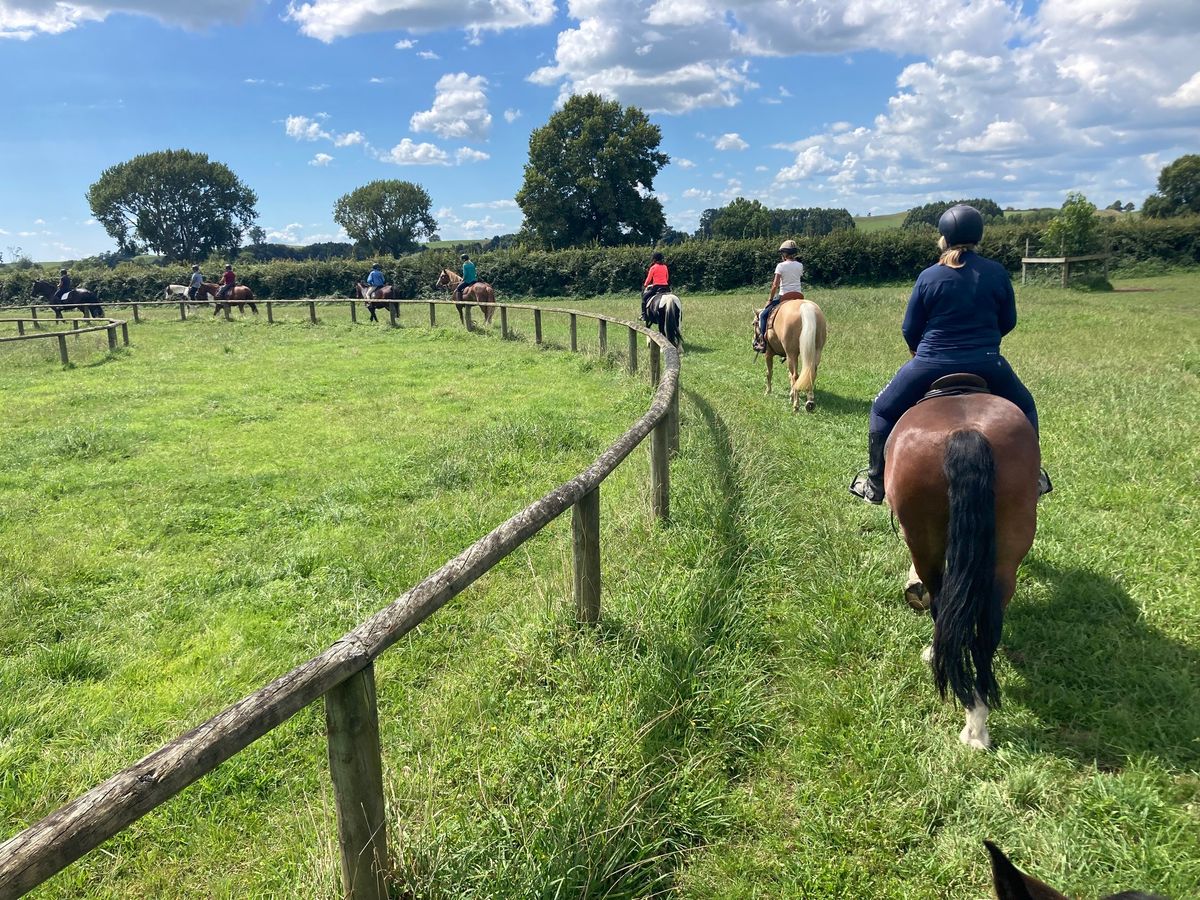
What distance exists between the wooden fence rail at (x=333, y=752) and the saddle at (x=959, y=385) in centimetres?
201

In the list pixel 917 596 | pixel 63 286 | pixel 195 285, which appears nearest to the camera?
pixel 917 596

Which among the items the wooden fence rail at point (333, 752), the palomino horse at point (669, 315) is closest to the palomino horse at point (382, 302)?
the palomino horse at point (669, 315)

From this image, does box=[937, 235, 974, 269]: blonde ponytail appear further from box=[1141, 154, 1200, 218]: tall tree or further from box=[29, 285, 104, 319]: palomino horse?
box=[1141, 154, 1200, 218]: tall tree

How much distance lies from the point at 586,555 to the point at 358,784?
1811mm

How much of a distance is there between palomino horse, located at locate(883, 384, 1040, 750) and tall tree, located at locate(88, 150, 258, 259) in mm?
92821

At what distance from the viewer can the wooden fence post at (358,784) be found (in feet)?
6.79

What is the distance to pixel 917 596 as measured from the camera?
4332mm

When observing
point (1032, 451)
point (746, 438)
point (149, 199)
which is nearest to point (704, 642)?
point (1032, 451)

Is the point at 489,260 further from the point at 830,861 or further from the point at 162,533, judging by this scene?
the point at 830,861

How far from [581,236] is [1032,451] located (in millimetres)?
54054

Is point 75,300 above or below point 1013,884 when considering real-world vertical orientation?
above

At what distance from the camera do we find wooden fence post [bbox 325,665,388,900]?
2.07 meters

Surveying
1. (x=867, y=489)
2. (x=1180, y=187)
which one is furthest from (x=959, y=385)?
(x=1180, y=187)

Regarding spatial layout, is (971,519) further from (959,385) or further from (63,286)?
(63,286)
